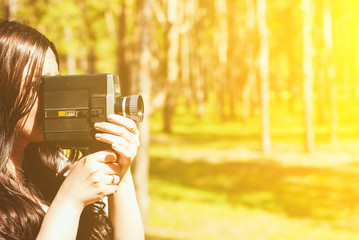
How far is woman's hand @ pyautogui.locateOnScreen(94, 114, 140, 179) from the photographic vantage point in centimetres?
165

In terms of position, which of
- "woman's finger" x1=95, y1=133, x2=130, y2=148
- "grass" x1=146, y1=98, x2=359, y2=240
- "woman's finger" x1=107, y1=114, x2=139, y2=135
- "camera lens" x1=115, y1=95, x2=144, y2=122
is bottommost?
"grass" x1=146, y1=98, x2=359, y2=240

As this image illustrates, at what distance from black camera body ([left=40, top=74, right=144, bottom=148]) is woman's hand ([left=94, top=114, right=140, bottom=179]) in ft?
0.13

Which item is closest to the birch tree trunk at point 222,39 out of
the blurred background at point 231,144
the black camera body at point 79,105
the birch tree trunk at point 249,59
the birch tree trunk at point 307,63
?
the blurred background at point 231,144

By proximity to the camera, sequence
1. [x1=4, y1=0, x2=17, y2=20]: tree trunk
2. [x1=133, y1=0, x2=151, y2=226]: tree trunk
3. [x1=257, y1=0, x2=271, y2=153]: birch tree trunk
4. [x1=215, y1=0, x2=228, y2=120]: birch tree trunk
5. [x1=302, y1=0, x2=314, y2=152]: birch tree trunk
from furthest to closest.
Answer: [x1=215, y1=0, x2=228, y2=120]: birch tree trunk → [x1=257, y1=0, x2=271, y2=153]: birch tree trunk → [x1=302, y1=0, x2=314, y2=152]: birch tree trunk → [x1=4, y1=0, x2=17, y2=20]: tree trunk → [x1=133, y1=0, x2=151, y2=226]: tree trunk

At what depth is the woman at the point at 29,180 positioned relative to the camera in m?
1.60

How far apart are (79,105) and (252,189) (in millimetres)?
11619


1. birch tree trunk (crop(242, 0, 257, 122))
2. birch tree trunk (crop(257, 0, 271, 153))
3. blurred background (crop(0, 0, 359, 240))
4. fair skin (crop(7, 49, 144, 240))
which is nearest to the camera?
fair skin (crop(7, 49, 144, 240))

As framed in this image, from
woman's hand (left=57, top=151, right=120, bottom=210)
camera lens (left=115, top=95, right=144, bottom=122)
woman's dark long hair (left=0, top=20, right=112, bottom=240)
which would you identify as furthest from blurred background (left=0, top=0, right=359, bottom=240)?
woman's hand (left=57, top=151, right=120, bottom=210)

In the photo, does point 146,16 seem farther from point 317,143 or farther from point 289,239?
point 317,143

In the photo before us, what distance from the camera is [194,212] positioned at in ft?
35.4

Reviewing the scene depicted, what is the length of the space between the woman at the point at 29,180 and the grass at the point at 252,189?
22.3 feet

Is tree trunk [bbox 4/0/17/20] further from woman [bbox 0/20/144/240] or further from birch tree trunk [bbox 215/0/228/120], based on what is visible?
birch tree trunk [bbox 215/0/228/120]

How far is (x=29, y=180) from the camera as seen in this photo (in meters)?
1.92

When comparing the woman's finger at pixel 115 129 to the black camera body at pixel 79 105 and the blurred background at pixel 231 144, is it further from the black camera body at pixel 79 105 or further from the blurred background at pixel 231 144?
the blurred background at pixel 231 144
